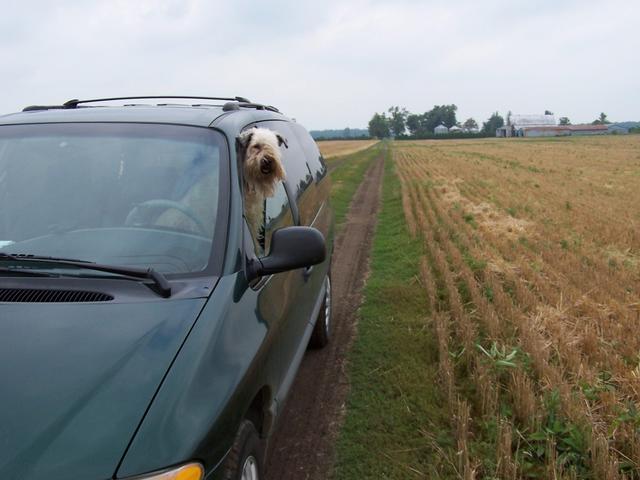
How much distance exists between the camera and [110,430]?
1.41 m

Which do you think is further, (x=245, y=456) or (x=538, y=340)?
(x=538, y=340)

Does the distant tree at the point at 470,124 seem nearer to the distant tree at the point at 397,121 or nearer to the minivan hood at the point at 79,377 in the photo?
the distant tree at the point at 397,121

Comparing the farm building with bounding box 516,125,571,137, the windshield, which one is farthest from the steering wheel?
the farm building with bounding box 516,125,571,137

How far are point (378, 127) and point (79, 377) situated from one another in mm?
142417

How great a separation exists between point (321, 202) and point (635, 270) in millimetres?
4385

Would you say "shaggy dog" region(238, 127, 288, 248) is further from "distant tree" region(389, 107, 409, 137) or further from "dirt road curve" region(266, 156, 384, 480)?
"distant tree" region(389, 107, 409, 137)

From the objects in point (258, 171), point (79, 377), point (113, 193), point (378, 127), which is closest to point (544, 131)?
point (378, 127)

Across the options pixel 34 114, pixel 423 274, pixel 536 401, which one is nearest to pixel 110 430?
pixel 34 114

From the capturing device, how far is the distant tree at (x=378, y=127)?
138 metres

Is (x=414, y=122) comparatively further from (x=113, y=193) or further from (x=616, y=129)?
(x=113, y=193)

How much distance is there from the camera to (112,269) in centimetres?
197

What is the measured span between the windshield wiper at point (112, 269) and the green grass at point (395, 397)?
1.55m

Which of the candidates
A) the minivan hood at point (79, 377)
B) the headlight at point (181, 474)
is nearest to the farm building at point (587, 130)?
the minivan hood at point (79, 377)

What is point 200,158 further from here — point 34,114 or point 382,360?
point 382,360
